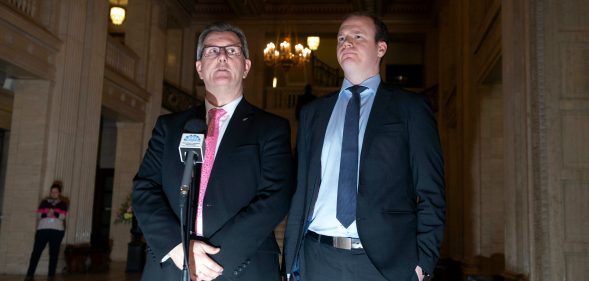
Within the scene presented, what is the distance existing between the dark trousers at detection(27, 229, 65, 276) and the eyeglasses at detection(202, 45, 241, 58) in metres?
8.00

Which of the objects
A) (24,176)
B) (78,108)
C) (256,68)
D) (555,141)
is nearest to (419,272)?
(555,141)

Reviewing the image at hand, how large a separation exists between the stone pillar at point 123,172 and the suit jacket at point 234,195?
40.2 ft

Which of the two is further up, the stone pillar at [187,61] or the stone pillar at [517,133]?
the stone pillar at [187,61]

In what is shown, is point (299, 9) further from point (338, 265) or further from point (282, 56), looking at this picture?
point (338, 265)

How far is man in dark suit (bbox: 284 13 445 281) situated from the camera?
2.43m

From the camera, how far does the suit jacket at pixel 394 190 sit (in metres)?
2.41

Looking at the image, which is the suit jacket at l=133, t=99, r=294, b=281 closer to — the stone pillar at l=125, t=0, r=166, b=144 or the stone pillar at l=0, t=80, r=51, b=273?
the stone pillar at l=0, t=80, r=51, b=273

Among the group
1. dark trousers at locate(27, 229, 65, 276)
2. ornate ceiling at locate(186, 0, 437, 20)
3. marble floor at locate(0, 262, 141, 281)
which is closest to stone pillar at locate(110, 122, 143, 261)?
marble floor at locate(0, 262, 141, 281)

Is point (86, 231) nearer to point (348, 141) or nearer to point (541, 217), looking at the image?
point (541, 217)

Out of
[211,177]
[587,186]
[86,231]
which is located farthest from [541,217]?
[86,231]

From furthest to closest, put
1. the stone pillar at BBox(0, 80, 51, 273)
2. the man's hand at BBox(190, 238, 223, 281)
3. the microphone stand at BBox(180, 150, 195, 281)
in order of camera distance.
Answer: the stone pillar at BBox(0, 80, 51, 273) → the man's hand at BBox(190, 238, 223, 281) → the microphone stand at BBox(180, 150, 195, 281)

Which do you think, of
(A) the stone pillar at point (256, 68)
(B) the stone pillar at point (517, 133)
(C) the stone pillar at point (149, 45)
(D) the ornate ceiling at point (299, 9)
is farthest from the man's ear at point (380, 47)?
(A) the stone pillar at point (256, 68)

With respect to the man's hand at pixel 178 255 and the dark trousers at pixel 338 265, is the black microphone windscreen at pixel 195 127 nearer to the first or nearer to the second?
the man's hand at pixel 178 255

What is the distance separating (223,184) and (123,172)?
12822 mm
